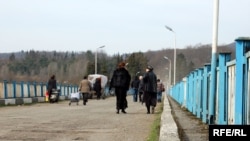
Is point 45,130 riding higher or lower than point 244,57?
lower

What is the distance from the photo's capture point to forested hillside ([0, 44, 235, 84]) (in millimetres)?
124438

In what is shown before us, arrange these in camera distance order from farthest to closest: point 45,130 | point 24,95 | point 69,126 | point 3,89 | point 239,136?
point 24,95
point 3,89
point 69,126
point 45,130
point 239,136

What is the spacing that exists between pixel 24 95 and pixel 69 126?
1974 cm

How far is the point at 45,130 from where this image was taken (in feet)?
34.5

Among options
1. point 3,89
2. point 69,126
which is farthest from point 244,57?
point 3,89

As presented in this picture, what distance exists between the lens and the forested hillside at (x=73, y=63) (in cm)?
12444

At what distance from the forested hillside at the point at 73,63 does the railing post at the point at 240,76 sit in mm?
110227

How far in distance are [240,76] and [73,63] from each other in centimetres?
14082

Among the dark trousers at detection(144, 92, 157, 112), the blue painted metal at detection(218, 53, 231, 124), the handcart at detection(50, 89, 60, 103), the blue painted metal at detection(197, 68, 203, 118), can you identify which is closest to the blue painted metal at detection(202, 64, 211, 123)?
the blue painted metal at detection(197, 68, 203, 118)

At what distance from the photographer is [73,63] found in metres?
148

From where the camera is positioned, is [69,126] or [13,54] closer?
[69,126]

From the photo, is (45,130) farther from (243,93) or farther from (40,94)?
(40,94)

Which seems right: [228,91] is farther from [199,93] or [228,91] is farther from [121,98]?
[121,98]

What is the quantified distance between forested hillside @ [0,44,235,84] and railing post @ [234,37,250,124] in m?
110
